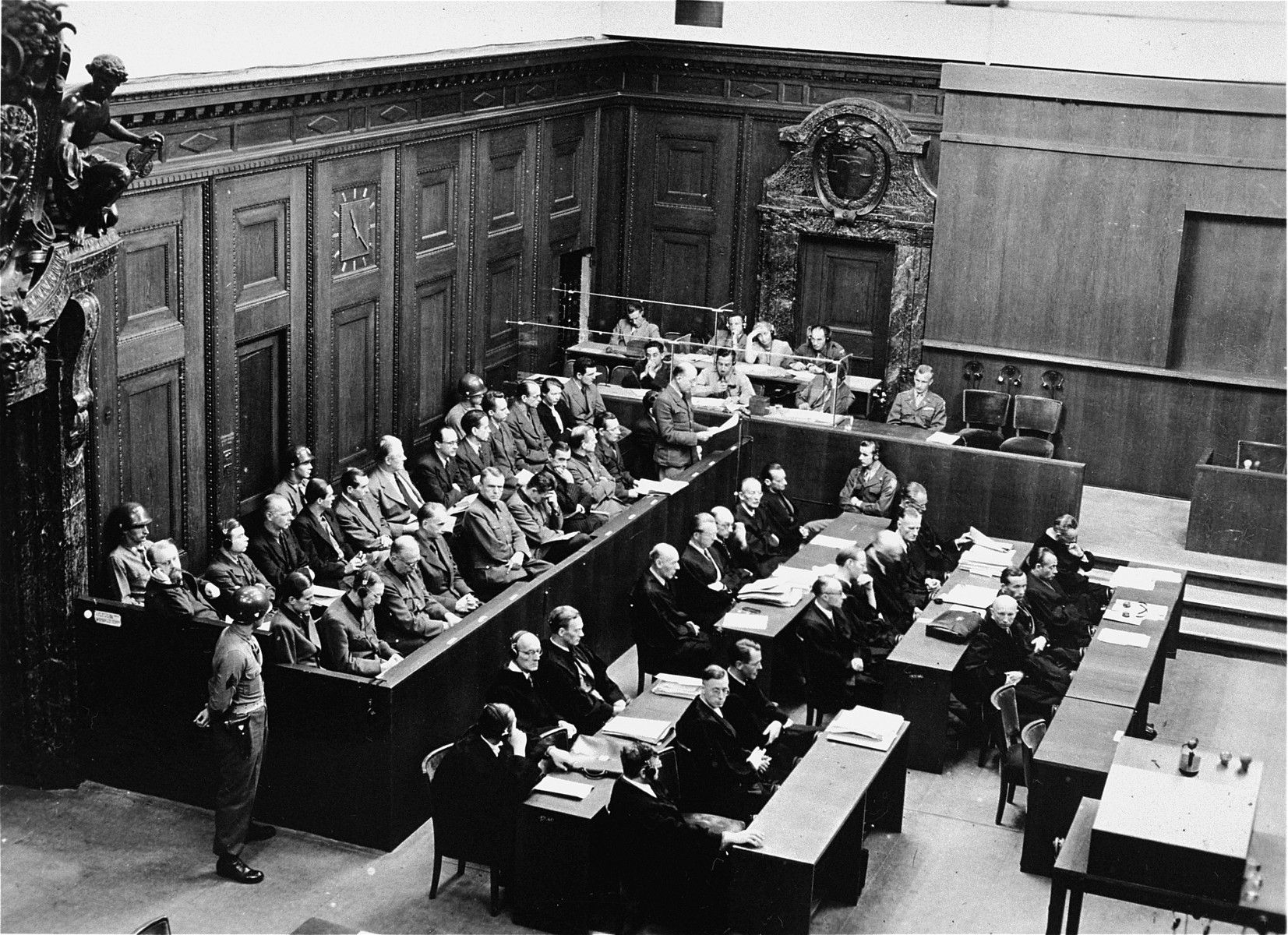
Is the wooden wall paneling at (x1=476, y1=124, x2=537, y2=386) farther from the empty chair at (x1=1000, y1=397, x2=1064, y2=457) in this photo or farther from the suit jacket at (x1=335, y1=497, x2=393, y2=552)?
the empty chair at (x1=1000, y1=397, x2=1064, y2=457)

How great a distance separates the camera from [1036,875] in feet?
31.9

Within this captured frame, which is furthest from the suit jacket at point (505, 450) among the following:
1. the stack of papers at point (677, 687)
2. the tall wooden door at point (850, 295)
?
the tall wooden door at point (850, 295)

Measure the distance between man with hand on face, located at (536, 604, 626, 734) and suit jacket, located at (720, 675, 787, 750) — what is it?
736mm

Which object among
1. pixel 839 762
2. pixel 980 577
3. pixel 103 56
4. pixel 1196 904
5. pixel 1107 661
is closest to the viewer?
pixel 1196 904

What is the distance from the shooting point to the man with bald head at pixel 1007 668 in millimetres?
11281

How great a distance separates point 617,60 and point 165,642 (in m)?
10.2

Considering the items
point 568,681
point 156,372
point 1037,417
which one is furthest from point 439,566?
point 1037,417

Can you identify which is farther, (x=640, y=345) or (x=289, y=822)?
(x=640, y=345)

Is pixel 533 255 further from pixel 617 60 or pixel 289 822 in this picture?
pixel 289 822

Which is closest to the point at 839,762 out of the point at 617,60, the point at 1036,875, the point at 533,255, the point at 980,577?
the point at 1036,875

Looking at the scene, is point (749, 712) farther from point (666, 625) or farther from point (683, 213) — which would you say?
point (683, 213)

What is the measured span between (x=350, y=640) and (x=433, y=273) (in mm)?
5547

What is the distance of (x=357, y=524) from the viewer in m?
12.2

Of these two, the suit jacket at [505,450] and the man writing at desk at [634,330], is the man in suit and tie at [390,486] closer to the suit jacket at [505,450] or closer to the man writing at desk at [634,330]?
the suit jacket at [505,450]
